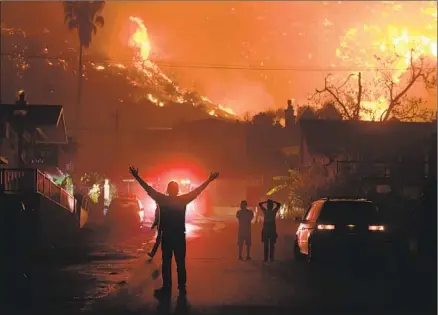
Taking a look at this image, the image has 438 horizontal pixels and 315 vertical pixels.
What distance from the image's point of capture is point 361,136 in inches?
2168

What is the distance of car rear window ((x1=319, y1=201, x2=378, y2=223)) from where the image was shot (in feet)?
65.5

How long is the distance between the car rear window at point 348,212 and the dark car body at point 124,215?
23.0m

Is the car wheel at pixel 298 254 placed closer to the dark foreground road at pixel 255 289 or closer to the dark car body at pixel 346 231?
the dark foreground road at pixel 255 289

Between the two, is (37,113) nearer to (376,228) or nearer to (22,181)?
(22,181)

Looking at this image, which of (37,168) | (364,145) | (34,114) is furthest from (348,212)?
(364,145)

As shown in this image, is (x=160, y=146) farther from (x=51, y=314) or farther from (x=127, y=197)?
(x=51, y=314)

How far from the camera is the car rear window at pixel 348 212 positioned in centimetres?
1995

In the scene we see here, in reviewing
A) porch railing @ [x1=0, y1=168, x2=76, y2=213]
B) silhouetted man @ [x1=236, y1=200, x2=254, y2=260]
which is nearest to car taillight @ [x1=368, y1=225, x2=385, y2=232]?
silhouetted man @ [x1=236, y1=200, x2=254, y2=260]

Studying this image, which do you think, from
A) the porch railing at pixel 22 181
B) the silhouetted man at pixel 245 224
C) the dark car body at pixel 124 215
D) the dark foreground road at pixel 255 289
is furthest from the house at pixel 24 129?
the dark foreground road at pixel 255 289

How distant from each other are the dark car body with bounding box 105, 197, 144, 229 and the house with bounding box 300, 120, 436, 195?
11.5 meters

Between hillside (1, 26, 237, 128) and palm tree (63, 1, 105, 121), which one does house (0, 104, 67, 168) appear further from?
hillside (1, 26, 237, 128)

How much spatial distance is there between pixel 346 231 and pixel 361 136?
3605cm

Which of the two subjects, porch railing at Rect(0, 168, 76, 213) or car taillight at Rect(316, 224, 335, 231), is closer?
car taillight at Rect(316, 224, 335, 231)

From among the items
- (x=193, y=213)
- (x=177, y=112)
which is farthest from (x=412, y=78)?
(x=177, y=112)
